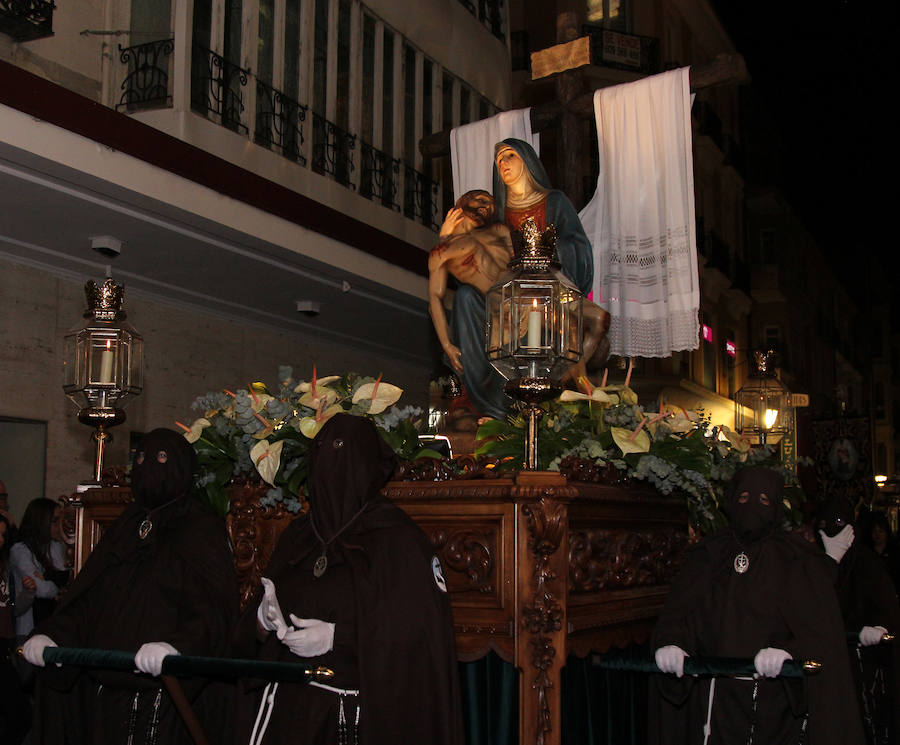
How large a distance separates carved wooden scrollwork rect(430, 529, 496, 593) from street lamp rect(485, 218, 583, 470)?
17.5 inches

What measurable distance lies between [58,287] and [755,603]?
8.55 metres

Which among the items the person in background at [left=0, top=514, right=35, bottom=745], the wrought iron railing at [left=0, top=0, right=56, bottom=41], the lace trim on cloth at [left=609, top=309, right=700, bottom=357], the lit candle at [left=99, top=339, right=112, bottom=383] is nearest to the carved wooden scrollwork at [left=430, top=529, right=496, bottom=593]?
the lit candle at [left=99, top=339, right=112, bottom=383]

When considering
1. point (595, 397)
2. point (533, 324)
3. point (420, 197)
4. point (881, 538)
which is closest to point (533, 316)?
point (533, 324)

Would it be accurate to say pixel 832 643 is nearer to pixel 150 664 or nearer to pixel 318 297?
pixel 150 664

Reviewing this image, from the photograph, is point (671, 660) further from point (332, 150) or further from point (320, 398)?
point (332, 150)

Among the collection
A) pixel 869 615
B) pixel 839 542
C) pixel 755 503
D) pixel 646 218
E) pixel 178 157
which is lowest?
pixel 869 615

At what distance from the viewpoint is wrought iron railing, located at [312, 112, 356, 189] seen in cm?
1301

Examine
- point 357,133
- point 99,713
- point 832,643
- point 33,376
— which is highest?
point 357,133

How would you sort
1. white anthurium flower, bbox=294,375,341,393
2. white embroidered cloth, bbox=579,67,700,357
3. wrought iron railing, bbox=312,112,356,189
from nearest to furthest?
white anthurium flower, bbox=294,375,341,393, white embroidered cloth, bbox=579,67,700,357, wrought iron railing, bbox=312,112,356,189

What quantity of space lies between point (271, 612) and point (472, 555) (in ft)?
2.77

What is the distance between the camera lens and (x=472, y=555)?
391cm

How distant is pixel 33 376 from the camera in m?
10.9

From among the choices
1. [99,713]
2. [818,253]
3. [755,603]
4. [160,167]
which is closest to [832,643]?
[755,603]

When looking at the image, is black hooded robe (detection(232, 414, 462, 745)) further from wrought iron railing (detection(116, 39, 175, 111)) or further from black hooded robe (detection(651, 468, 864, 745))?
wrought iron railing (detection(116, 39, 175, 111))
